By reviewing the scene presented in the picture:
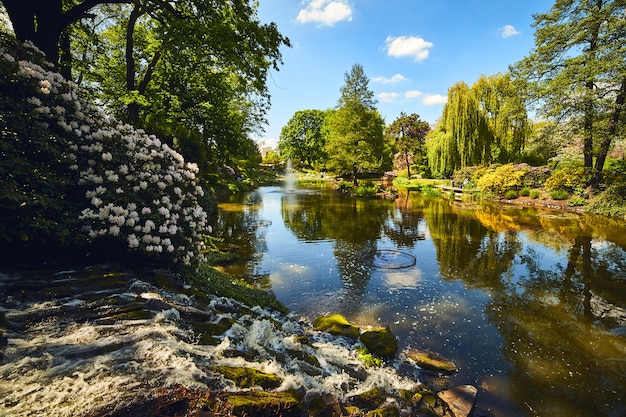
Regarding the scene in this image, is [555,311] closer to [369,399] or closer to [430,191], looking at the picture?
[369,399]

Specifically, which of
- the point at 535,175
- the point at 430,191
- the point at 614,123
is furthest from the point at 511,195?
the point at 430,191

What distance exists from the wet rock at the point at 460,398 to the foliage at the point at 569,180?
74.6 feet

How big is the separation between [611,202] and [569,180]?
3458 mm

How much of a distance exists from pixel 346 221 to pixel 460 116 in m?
20.5

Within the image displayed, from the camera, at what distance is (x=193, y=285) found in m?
5.32

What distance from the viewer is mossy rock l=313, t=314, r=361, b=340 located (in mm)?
5965

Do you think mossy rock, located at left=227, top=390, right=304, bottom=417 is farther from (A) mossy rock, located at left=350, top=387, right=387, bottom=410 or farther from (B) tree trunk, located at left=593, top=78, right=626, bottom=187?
(B) tree trunk, located at left=593, top=78, right=626, bottom=187

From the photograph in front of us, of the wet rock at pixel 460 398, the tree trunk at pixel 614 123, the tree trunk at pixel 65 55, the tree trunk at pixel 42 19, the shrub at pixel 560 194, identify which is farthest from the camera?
the shrub at pixel 560 194

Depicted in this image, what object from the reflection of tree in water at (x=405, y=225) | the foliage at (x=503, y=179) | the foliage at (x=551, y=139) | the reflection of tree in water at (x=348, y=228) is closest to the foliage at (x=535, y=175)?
the foliage at (x=503, y=179)

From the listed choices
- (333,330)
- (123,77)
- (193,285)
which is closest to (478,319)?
(333,330)

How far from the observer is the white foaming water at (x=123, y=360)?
2.18 meters

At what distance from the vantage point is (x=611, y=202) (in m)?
17.6

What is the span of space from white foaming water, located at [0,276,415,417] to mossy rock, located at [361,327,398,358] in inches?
34.5

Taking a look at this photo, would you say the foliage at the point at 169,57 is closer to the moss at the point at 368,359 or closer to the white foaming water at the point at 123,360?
the white foaming water at the point at 123,360
